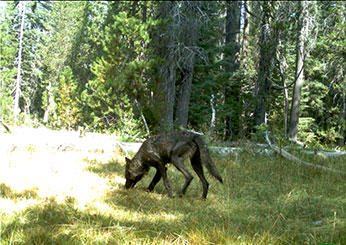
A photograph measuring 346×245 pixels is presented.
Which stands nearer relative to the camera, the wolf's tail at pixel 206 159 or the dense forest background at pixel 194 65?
the wolf's tail at pixel 206 159

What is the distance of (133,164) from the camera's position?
17.6 ft

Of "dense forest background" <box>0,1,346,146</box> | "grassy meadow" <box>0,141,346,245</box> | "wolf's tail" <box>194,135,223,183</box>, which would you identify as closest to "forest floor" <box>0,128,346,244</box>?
"grassy meadow" <box>0,141,346,245</box>

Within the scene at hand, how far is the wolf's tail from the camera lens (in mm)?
4859

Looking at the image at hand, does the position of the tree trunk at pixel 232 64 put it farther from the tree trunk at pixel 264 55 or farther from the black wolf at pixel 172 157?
the black wolf at pixel 172 157

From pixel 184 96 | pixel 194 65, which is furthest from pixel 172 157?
pixel 194 65

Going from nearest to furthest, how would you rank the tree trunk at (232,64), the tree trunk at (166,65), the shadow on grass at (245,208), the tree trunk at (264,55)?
the shadow on grass at (245,208) < the tree trunk at (264,55) < the tree trunk at (166,65) < the tree trunk at (232,64)

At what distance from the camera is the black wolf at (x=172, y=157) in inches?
195

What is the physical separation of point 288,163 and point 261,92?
5628 millimetres

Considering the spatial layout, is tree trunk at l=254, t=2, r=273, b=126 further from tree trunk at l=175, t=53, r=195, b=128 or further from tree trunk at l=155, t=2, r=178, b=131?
tree trunk at l=155, t=2, r=178, b=131

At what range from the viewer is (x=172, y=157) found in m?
5.00

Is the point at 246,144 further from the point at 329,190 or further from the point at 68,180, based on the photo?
the point at 68,180

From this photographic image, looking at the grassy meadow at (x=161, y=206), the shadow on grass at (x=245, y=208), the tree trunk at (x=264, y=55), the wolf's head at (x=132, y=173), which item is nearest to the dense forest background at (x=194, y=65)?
the tree trunk at (x=264, y=55)

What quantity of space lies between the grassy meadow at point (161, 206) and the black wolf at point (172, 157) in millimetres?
277

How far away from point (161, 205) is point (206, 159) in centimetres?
101
